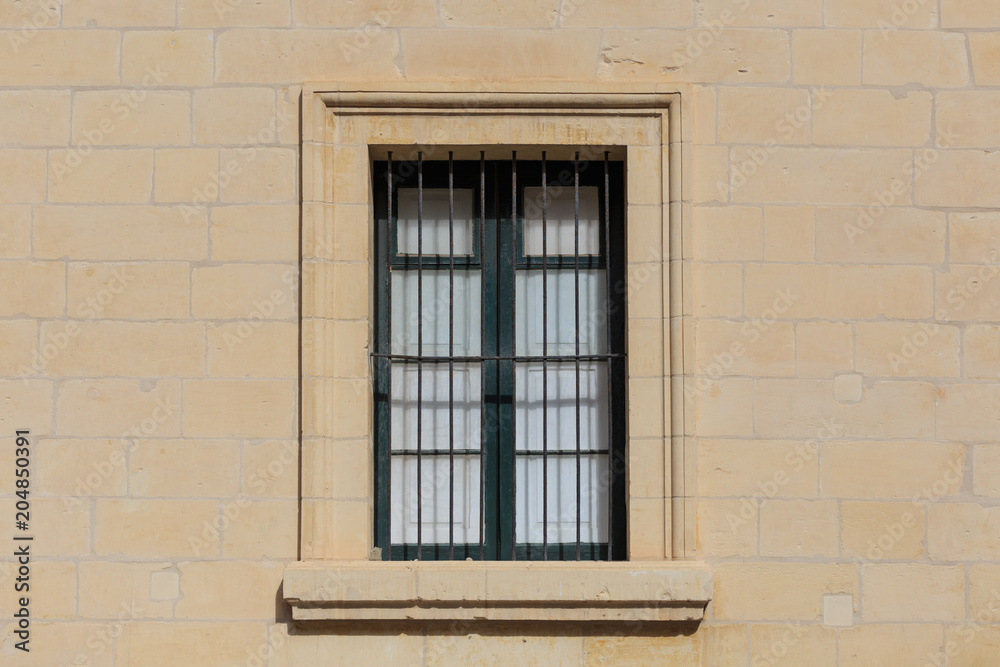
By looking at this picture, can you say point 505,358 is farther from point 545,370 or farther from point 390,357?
point 390,357

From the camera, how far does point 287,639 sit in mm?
4945

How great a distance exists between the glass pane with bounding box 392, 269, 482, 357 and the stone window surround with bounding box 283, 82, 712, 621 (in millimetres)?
240

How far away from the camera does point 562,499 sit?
17.3 feet

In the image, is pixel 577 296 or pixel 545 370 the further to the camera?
pixel 545 370

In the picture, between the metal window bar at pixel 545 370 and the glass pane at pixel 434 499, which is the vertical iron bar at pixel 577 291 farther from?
the glass pane at pixel 434 499

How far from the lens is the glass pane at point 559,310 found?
5320 millimetres

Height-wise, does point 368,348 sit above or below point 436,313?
below

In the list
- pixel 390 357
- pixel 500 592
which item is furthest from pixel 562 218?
pixel 500 592

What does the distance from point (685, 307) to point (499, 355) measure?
0.93 m

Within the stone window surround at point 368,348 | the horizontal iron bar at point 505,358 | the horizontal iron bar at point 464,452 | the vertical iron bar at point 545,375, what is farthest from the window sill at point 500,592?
the horizontal iron bar at point 505,358

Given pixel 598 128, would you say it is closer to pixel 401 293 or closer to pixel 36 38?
pixel 401 293

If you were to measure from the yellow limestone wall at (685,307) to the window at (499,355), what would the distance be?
364 mm

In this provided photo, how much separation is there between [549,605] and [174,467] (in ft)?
5.96

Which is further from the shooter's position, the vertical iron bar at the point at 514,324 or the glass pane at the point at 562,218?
the glass pane at the point at 562,218
